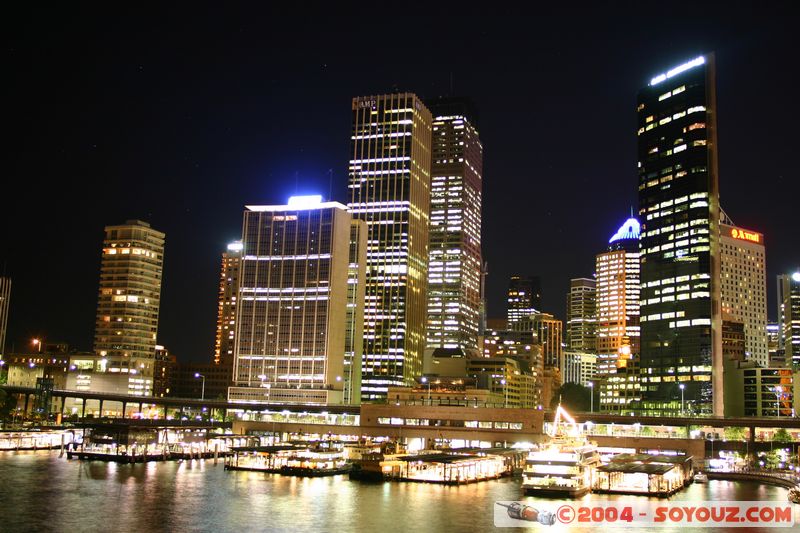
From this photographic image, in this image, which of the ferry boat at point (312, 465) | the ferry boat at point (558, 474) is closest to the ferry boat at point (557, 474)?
the ferry boat at point (558, 474)

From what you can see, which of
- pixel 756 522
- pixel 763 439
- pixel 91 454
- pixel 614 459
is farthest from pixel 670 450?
pixel 91 454

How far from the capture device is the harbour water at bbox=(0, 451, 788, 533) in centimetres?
6788

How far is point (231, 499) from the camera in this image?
8244cm

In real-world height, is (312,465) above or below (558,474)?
below

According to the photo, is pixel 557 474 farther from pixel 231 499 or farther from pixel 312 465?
pixel 231 499

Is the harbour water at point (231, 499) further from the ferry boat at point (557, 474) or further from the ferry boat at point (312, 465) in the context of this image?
the ferry boat at point (312, 465)

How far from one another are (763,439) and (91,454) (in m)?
134

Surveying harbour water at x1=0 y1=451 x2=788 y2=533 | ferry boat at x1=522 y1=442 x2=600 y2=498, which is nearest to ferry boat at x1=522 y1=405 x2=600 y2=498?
ferry boat at x1=522 y1=442 x2=600 y2=498

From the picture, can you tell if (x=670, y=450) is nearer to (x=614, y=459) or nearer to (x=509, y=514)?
(x=614, y=459)

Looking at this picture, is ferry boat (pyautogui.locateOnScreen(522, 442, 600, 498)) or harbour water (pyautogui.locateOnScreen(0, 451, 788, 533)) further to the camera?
ferry boat (pyautogui.locateOnScreen(522, 442, 600, 498))

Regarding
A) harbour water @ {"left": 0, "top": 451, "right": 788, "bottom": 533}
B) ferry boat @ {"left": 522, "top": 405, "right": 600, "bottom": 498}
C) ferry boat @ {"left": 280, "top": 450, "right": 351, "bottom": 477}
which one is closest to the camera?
harbour water @ {"left": 0, "top": 451, "right": 788, "bottom": 533}

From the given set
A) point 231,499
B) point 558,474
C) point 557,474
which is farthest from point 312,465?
point 558,474

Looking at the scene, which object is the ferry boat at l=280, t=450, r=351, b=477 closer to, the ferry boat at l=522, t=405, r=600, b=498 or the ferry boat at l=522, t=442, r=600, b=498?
the ferry boat at l=522, t=405, r=600, b=498

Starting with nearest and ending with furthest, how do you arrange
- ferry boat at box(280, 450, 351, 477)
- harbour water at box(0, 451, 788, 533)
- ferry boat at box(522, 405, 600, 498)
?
harbour water at box(0, 451, 788, 533)
ferry boat at box(522, 405, 600, 498)
ferry boat at box(280, 450, 351, 477)
